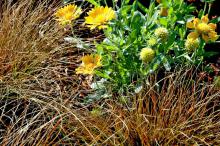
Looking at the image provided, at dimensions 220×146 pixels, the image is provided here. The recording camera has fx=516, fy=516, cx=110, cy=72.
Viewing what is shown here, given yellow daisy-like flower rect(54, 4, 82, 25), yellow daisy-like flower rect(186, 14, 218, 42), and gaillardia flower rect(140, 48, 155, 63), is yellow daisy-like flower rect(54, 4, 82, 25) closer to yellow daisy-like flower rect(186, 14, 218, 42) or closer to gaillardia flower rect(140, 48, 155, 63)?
gaillardia flower rect(140, 48, 155, 63)

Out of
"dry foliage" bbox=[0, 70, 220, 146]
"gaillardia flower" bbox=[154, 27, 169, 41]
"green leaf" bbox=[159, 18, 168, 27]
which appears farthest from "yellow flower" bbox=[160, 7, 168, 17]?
"dry foliage" bbox=[0, 70, 220, 146]

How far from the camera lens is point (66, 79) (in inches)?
112

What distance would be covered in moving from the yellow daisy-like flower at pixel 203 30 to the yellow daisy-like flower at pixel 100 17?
35 centimetres

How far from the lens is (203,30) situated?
229cm

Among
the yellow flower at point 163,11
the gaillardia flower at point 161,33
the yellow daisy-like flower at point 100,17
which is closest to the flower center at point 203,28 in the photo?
the gaillardia flower at point 161,33

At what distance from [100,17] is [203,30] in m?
0.46

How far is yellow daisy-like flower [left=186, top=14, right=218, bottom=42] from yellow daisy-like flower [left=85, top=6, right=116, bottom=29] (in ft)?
1.16

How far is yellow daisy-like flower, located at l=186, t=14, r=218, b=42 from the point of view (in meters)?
2.29

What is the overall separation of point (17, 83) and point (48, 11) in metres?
0.83

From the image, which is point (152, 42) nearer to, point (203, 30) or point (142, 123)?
point (203, 30)

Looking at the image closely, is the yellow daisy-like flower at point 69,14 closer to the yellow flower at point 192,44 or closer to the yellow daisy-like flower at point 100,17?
the yellow daisy-like flower at point 100,17

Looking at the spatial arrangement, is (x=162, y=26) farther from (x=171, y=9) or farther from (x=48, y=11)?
(x=48, y=11)

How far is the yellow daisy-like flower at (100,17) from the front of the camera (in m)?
2.30

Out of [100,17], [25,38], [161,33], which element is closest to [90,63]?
[100,17]
